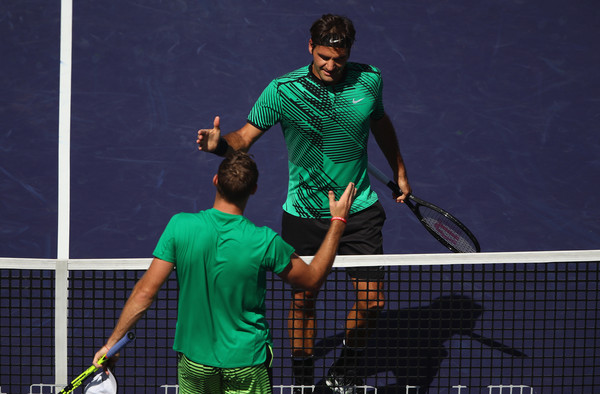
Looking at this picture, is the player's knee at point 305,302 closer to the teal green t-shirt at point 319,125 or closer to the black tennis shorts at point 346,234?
the black tennis shorts at point 346,234

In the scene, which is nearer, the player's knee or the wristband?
the wristband

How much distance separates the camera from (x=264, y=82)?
7.38 m

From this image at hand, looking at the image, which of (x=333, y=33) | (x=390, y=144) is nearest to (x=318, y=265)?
(x=333, y=33)

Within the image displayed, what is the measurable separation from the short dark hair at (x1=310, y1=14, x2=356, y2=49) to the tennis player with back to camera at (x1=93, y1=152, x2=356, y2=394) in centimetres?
137

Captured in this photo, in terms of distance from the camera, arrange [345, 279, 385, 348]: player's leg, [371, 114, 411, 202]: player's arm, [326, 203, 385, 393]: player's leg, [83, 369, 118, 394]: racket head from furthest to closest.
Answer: [371, 114, 411, 202]: player's arm < [345, 279, 385, 348]: player's leg < [326, 203, 385, 393]: player's leg < [83, 369, 118, 394]: racket head

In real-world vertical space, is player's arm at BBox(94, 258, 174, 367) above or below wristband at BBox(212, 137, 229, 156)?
below

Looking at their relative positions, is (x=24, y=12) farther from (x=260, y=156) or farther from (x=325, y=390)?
(x=325, y=390)

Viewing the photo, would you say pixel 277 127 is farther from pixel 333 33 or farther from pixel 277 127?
pixel 333 33

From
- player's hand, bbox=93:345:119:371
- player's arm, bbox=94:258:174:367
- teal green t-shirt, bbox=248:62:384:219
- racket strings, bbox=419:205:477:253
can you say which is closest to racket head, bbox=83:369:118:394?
player's hand, bbox=93:345:119:371

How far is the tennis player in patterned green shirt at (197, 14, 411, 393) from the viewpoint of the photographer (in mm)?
4375

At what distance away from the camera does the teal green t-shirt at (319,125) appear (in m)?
4.45

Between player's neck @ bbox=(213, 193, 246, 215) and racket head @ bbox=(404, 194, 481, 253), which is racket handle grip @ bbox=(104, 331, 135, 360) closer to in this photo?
player's neck @ bbox=(213, 193, 246, 215)

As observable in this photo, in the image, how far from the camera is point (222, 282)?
3.15 meters

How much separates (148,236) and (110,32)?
2.41 metres
